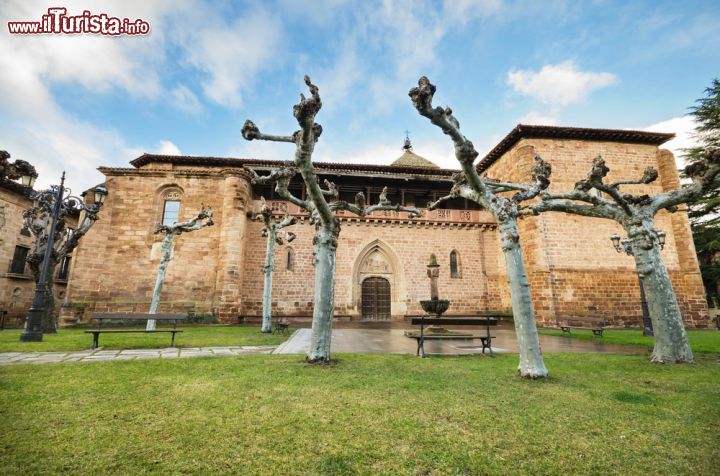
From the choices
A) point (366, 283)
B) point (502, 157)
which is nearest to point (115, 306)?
point (366, 283)

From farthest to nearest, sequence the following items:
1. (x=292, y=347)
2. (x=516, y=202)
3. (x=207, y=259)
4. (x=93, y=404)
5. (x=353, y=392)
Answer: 1. (x=207, y=259)
2. (x=292, y=347)
3. (x=516, y=202)
4. (x=353, y=392)
5. (x=93, y=404)

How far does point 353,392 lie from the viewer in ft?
13.0

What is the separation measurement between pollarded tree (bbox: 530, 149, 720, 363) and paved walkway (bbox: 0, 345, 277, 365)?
24.9 feet

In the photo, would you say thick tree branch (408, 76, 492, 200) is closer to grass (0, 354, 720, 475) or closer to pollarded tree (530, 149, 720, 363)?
pollarded tree (530, 149, 720, 363)

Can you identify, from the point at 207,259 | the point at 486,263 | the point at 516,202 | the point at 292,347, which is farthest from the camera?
the point at 486,263

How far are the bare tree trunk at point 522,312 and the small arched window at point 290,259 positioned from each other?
14.3 meters

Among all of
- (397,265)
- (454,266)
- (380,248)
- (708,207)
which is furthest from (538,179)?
(708,207)

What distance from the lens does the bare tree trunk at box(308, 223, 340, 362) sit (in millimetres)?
5793

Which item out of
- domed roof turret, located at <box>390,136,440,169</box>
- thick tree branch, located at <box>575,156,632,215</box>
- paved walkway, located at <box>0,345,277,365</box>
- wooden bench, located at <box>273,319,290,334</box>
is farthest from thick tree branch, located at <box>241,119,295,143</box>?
domed roof turret, located at <box>390,136,440,169</box>

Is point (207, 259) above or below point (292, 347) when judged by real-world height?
above

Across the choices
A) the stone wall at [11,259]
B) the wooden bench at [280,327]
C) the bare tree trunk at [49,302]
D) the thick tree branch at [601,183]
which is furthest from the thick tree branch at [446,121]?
the stone wall at [11,259]

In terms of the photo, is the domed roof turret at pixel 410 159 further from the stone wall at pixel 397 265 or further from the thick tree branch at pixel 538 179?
the thick tree branch at pixel 538 179

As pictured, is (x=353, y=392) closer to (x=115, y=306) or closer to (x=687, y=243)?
(x=115, y=306)

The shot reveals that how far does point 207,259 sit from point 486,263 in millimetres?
16384
